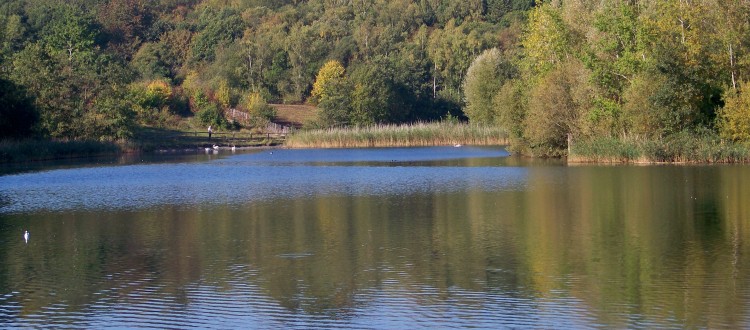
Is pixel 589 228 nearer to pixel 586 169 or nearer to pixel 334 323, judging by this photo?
pixel 334 323

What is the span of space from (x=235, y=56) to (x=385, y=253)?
283 ft

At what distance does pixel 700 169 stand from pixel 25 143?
3337cm

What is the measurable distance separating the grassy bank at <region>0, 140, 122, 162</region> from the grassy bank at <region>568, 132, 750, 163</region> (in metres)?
28.2

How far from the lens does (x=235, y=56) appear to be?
101938mm

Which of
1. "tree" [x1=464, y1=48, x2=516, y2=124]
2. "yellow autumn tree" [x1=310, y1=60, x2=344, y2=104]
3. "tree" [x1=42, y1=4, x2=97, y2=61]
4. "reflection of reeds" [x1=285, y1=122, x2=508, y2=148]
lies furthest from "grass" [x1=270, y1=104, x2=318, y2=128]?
"tree" [x1=42, y1=4, x2=97, y2=61]

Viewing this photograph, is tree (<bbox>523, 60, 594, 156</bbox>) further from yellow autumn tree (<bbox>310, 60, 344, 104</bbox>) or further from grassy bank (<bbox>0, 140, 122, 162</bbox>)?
yellow autumn tree (<bbox>310, 60, 344, 104</bbox>)

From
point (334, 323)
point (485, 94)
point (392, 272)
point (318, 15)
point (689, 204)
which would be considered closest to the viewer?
point (334, 323)

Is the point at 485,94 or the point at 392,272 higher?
the point at 485,94

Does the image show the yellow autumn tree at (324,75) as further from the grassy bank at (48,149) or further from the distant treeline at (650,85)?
the distant treeline at (650,85)

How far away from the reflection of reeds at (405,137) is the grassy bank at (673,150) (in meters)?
25.2

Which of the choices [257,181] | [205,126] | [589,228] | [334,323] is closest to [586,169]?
[257,181]

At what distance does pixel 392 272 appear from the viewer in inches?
633

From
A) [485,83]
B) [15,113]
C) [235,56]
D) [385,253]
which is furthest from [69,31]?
[385,253]

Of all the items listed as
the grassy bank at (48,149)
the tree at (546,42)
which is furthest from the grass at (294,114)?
the tree at (546,42)
